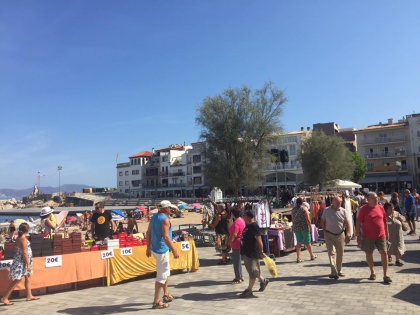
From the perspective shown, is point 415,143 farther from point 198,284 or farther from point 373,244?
point 198,284

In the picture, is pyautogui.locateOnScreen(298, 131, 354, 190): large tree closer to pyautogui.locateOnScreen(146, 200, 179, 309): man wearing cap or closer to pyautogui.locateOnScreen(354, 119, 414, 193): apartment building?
pyautogui.locateOnScreen(354, 119, 414, 193): apartment building

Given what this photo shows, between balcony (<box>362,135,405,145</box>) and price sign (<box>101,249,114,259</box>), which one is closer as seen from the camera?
price sign (<box>101,249,114,259</box>)

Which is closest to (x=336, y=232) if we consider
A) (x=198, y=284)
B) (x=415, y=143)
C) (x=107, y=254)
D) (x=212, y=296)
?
(x=212, y=296)

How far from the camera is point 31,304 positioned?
21.3ft

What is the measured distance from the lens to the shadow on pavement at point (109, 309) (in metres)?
5.92

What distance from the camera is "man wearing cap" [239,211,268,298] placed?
6.38 metres

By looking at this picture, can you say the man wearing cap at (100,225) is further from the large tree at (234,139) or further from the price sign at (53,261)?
the large tree at (234,139)

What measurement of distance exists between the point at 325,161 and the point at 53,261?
38.1 metres

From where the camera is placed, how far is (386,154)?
6219cm

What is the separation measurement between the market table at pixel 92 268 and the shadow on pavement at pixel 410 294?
4.80 meters

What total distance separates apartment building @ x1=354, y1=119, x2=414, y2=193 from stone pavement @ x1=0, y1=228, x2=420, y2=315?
56724 millimetres

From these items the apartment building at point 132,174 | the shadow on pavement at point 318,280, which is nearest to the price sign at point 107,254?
the shadow on pavement at point 318,280

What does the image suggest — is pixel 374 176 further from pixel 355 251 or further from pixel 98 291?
pixel 98 291

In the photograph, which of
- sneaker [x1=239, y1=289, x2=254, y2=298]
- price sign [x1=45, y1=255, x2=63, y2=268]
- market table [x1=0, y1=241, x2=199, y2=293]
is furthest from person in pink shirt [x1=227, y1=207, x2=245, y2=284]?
price sign [x1=45, y1=255, x2=63, y2=268]
